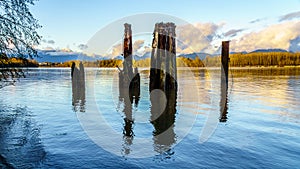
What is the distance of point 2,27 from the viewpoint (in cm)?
1423

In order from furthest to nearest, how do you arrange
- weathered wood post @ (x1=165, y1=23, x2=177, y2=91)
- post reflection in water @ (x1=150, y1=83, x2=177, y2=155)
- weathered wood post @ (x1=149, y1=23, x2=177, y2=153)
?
weathered wood post @ (x1=165, y1=23, x2=177, y2=91), weathered wood post @ (x1=149, y1=23, x2=177, y2=153), post reflection in water @ (x1=150, y1=83, x2=177, y2=155)

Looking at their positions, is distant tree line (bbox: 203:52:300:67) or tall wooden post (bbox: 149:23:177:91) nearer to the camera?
tall wooden post (bbox: 149:23:177:91)

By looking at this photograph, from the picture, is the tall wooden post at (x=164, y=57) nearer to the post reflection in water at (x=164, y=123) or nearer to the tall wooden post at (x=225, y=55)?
the post reflection in water at (x=164, y=123)

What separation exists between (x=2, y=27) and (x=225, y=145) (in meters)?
13.9

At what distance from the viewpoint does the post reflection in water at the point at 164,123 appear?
8.12 m

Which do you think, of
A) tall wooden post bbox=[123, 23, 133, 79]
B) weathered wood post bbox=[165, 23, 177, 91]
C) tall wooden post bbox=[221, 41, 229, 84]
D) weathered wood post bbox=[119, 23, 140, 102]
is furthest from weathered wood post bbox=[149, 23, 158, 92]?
tall wooden post bbox=[221, 41, 229, 84]

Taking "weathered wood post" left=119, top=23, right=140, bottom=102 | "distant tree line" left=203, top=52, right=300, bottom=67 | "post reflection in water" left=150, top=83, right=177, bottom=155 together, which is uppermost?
"distant tree line" left=203, top=52, right=300, bottom=67

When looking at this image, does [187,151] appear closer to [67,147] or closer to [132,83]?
[67,147]

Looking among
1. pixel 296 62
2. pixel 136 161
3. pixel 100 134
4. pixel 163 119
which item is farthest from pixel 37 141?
pixel 296 62

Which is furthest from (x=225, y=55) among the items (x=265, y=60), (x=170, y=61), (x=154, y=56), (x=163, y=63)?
(x=265, y=60)

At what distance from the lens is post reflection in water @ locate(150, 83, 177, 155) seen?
8.12 m

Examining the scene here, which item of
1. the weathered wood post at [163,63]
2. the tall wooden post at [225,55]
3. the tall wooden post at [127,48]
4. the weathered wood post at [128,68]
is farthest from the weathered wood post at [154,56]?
the tall wooden post at [225,55]

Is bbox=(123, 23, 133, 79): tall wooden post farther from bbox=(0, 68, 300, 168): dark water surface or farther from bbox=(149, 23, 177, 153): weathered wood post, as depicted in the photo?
bbox=(0, 68, 300, 168): dark water surface

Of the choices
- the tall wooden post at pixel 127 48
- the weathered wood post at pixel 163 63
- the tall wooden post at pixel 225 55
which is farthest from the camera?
the tall wooden post at pixel 225 55
